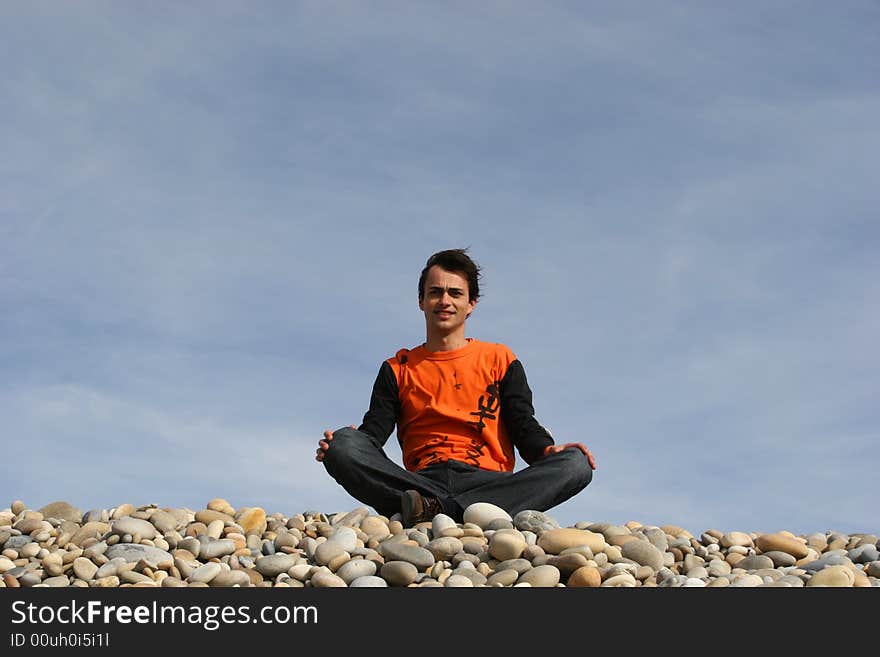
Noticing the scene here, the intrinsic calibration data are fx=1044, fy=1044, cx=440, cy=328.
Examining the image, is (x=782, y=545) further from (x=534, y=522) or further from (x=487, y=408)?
(x=487, y=408)

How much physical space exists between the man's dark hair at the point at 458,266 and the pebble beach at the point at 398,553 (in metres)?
1.43

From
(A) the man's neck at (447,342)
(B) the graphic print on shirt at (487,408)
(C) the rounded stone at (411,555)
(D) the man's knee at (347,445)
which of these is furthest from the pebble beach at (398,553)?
(A) the man's neck at (447,342)

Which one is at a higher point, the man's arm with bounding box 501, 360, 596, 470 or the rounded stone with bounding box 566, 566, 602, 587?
the man's arm with bounding box 501, 360, 596, 470

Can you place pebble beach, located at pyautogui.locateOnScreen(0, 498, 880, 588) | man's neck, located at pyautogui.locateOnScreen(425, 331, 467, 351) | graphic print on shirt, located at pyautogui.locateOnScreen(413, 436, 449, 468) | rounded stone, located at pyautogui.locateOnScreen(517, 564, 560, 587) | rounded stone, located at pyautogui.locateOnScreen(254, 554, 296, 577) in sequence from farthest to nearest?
man's neck, located at pyautogui.locateOnScreen(425, 331, 467, 351) → graphic print on shirt, located at pyautogui.locateOnScreen(413, 436, 449, 468) → rounded stone, located at pyautogui.locateOnScreen(254, 554, 296, 577) → pebble beach, located at pyautogui.locateOnScreen(0, 498, 880, 588) → rounded stone, located at pyautogui.locateOnScreen(517, 564, 560, 587)

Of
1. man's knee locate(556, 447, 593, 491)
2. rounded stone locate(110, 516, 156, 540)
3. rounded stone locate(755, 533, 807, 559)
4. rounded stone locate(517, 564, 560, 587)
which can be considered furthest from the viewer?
man's knee locate(556, 447, 593, 491)

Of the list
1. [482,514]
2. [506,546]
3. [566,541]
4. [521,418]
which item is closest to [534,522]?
[482,514]

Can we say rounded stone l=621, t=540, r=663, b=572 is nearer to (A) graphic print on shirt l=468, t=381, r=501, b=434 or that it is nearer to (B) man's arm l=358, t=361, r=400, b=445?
(A) graphic print on shirt l=468, t=381, r=501, b=434

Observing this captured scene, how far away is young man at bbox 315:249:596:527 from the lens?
5.62 metres

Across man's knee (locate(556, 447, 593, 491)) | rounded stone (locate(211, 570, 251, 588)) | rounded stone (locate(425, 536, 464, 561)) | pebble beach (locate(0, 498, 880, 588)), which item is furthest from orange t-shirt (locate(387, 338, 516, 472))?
rounded stone (locate(211, 570, 251, 588))
